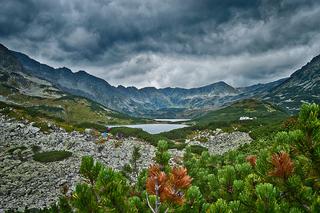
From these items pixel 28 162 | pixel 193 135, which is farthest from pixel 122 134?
pixel 28 162

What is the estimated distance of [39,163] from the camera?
2858cm

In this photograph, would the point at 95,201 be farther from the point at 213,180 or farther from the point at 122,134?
the point at 122,134

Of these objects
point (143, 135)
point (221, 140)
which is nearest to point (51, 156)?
point (143, 135)

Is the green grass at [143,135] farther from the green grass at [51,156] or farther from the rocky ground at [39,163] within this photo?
the green grass at [51,156]

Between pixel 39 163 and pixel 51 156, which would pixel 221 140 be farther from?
pixel 39 163

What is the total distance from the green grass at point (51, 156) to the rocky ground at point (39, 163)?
63cm

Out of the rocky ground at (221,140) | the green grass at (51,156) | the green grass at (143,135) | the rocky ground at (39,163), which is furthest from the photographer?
the green grass at (143,135)

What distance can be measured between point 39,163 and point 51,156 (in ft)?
4.69

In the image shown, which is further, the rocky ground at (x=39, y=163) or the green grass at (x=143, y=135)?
the green grass at (x=143, y=135)

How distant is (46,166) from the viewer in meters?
27.5

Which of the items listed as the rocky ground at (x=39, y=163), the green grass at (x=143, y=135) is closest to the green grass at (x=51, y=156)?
the rocky ground at (x=39, y=163)

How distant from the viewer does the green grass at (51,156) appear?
95.5 feet

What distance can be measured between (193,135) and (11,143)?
35.9m

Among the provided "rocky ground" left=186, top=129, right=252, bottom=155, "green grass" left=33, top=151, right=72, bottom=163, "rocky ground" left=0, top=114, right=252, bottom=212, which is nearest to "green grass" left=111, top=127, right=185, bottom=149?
"rocky ground" left=186, top=129, right=252, bottom=155
